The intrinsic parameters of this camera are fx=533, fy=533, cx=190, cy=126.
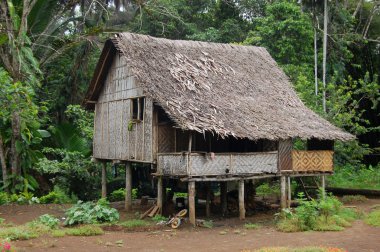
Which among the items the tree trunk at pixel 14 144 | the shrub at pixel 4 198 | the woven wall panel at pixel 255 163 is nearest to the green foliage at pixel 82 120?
the tree trunk at pixel 14 144

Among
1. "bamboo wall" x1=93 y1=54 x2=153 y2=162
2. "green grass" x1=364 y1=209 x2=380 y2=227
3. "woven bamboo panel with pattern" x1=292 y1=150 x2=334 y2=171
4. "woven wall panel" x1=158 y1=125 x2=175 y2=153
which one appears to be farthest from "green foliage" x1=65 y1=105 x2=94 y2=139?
"green grass" x1=364 y1=209 x2=380 y2=227

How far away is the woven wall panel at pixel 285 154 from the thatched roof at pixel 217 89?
84cm

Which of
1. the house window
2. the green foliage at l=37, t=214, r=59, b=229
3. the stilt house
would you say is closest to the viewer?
the green foliage at l=37, t=214, r=59, b=229

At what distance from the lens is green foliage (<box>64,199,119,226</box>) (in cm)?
1628

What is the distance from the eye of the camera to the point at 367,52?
3384 centimetres

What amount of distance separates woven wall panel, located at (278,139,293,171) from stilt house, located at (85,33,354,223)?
0.13 ft

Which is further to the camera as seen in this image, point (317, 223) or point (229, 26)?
point (229, 26)

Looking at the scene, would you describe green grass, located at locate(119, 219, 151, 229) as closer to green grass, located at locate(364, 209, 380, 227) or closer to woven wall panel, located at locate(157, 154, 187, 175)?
woven wall panel, located at locate(157, 154, 187, 175)

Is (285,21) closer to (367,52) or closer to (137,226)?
(367,52)

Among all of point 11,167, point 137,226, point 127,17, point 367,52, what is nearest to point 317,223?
point 137,226

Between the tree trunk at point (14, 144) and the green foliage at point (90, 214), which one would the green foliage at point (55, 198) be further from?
the green foliage at point (90, 214)

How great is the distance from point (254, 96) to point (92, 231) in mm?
8620

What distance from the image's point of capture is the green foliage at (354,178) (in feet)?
86.3

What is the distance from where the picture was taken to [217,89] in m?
19.7
